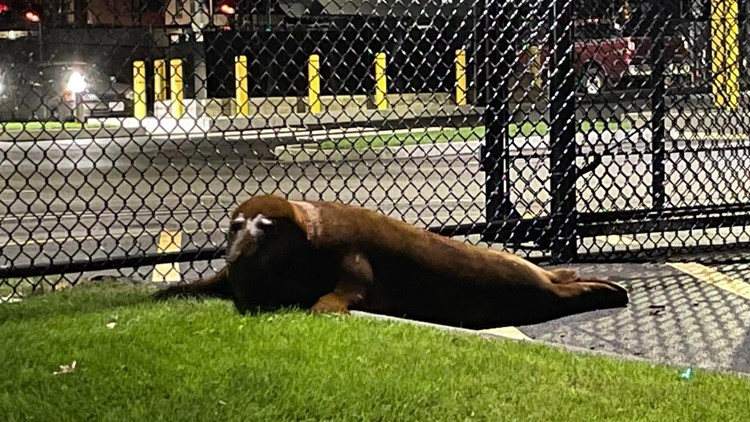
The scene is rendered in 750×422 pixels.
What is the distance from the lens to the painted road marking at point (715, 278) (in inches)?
199

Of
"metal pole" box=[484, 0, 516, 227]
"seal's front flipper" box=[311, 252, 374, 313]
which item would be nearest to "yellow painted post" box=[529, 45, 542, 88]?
"metal pole" box=[484, 0, 516, 227]

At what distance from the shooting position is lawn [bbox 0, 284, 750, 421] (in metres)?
2.90

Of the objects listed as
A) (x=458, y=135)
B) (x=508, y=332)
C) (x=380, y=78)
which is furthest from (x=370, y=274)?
(x=458, y=135)

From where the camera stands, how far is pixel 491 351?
354 centimetres

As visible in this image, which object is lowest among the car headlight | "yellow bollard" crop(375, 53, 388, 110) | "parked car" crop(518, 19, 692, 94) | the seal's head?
the seal's head

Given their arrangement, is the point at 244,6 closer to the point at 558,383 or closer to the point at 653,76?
the point at 653,76

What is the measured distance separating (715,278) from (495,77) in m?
1.60

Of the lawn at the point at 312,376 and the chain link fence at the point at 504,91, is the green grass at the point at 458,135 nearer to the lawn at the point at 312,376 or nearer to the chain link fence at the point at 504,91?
the chain link fence at the point at 504,91

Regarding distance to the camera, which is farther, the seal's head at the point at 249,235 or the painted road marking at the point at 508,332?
the painted road marking at the point at 508,332

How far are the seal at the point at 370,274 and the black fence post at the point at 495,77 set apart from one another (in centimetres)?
119

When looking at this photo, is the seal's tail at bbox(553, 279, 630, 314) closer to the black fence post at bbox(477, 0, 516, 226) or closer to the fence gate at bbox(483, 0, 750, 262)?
the fence gate at bbox(483, 0, 750, 262)

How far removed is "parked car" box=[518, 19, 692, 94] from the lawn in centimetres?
260

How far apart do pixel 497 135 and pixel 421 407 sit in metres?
2.97

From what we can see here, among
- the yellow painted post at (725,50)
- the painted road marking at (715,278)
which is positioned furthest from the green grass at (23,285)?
the yellow painted post at (725,50)
